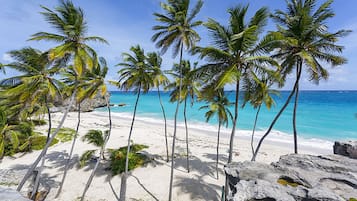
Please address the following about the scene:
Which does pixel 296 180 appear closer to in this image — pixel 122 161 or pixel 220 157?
pixel 220 157

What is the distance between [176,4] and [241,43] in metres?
4.29

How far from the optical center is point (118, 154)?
12258 mm

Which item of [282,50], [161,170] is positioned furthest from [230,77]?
[161,170]

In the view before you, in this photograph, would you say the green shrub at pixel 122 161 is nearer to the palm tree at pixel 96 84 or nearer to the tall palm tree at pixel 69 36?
the palm tree at pixel 96 84

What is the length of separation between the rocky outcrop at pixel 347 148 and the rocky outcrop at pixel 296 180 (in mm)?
2593

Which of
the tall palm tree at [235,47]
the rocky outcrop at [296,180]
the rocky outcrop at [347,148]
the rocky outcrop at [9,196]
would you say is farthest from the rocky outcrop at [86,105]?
the rocky outcrop at [347,148]


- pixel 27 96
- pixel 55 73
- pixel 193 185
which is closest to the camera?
pixel 27 96

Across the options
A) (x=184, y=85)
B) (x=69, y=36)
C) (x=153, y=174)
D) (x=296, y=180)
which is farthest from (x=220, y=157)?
(x=69, y=36)

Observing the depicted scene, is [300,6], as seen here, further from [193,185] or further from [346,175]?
[193,185]

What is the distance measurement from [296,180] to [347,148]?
625cm

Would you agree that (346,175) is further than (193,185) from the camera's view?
No

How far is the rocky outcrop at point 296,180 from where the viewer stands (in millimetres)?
4246

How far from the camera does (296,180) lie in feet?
17.3

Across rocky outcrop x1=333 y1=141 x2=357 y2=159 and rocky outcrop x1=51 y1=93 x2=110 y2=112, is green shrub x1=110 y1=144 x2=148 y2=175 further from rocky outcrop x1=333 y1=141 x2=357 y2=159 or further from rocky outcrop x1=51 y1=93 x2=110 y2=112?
rocky outcrop x1=51 y1=93 x2=110 y2=112
